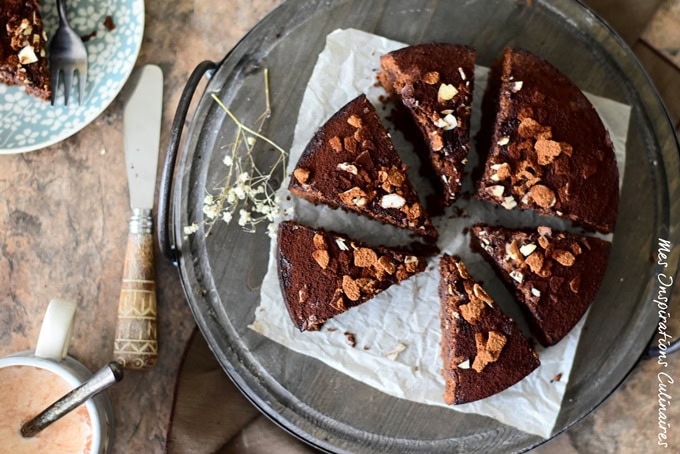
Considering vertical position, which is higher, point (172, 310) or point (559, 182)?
point (559, 182)

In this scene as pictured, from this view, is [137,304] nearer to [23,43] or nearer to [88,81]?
[88,81]

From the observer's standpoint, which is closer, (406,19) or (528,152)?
(528,152)

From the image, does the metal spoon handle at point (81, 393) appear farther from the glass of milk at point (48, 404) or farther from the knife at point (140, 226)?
the knife at point (140, 226)

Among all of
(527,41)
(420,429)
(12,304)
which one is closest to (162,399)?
(12,304)

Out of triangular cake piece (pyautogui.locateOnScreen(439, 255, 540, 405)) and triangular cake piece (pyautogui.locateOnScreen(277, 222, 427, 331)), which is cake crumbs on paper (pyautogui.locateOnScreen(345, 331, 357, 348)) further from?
triangular cake piece (pyautogui.locateOnScreen(439, 255, 540, 405))

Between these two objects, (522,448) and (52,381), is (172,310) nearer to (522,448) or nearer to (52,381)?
(52,381)

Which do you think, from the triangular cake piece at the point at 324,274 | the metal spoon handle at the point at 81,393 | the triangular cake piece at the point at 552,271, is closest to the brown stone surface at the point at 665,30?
the triangular cake piece at the point at 552,271

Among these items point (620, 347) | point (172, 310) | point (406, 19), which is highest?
point (406, 19)
